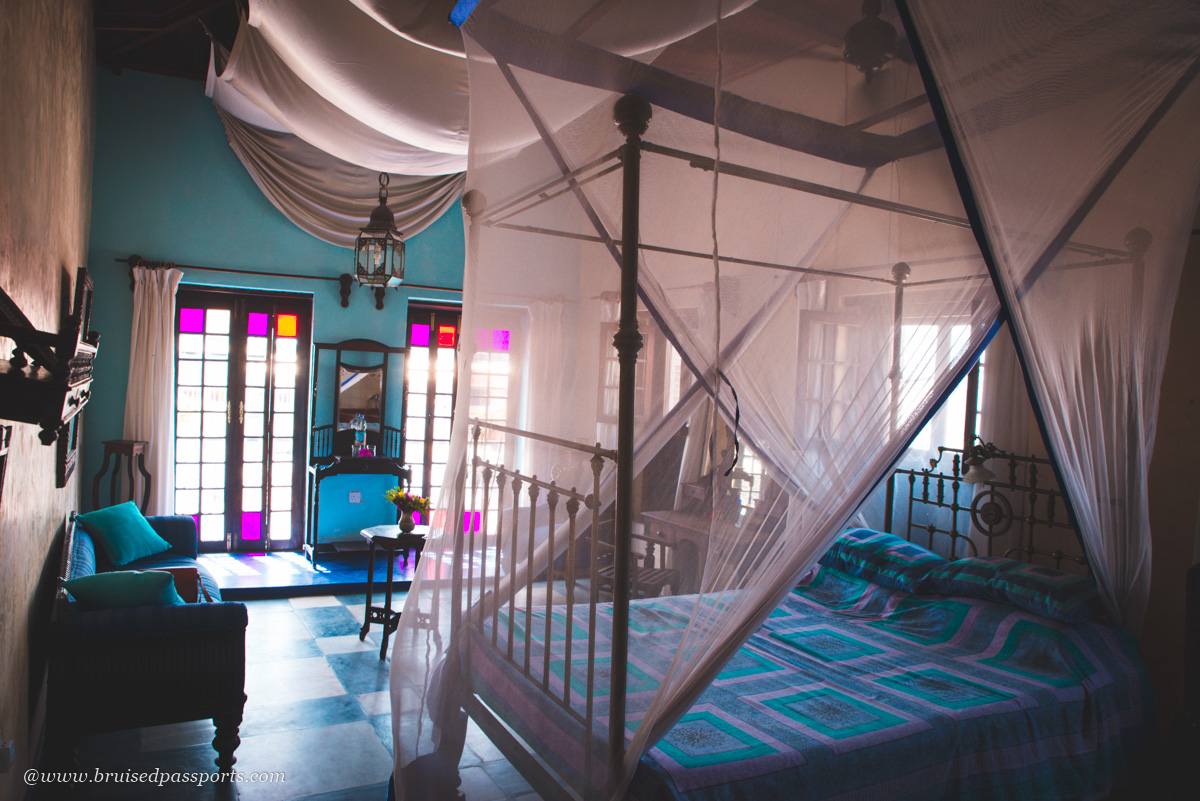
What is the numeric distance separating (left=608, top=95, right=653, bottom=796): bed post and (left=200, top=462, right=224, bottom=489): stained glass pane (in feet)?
16.1

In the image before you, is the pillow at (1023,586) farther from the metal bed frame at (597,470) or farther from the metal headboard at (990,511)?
the metal bed frame at (597,470)

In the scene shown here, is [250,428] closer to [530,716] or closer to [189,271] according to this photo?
[189,271]

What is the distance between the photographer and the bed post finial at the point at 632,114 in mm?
1717

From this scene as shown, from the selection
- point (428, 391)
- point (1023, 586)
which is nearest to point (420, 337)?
point (428, 391)

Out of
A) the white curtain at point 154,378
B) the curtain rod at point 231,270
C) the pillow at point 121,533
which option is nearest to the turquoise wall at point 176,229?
the curtain rod at point 231,270

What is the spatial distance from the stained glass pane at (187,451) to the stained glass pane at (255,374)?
1.90ft

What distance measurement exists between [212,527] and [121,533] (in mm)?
1718

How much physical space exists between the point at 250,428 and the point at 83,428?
3.46ft

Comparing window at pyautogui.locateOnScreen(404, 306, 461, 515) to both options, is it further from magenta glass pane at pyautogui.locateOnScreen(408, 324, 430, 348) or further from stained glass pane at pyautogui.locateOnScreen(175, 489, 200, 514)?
stained glass pane at pyautogui.locateOnScreen(175, 489, 200, 514)

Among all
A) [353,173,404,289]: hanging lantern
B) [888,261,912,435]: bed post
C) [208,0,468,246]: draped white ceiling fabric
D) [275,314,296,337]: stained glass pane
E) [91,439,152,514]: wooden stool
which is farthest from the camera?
[275,314,296,337]: stained glass pane

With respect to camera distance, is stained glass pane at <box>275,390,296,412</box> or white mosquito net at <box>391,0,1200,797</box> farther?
stained glass pane at <box>275,390,296,412</box>

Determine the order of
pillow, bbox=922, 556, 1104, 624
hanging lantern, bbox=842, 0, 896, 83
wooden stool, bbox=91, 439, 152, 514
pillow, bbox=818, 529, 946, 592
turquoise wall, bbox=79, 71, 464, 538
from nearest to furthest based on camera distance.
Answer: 1. hanging lantern, bbox=842, 0, 896, 83
2. pillow, bbox=922, 556, 1104, 624
3. pillow, bbox=818, 529, 946, 592
4. wooden stool, bbox=91, 439, 152, 514
5. turquoise wall, bbox=79, 71, 464, 538

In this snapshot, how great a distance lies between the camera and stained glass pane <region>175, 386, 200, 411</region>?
5.61 m

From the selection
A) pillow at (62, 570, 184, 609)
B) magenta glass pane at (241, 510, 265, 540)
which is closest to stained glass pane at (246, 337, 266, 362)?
magenta glass pane at (241, 510, 265, 540)
